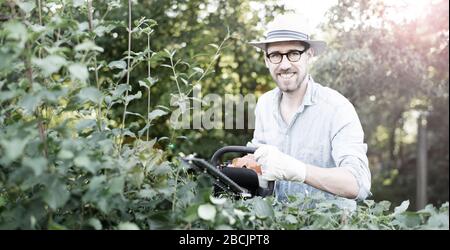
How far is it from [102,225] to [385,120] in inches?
421

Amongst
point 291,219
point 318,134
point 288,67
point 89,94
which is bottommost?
point 291,219

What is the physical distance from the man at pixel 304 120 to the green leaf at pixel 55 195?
1.32 meters

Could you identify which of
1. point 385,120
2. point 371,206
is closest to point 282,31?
point 371,206

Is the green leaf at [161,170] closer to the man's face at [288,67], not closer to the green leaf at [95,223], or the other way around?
the green leaf at [95,223]

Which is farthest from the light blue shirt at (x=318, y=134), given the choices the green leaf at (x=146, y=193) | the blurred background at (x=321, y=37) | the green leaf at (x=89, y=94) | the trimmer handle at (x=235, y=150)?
the blurred background at (x=321, y=37)

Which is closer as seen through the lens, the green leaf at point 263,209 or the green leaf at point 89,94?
the green leaf at point 89,94

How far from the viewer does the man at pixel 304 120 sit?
2771mm

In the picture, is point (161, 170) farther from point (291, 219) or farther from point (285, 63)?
point (285, 63)

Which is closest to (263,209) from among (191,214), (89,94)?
(191,214)

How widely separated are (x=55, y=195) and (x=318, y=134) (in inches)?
68.0

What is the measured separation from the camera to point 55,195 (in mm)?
1585

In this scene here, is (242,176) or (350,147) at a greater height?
(350,147)

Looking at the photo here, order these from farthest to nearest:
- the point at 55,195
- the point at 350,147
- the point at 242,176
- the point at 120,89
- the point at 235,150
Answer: the point at 350,147 → the point at 242,176 → the point at 235,150 → the point at 120,89 → the point at 55,195
